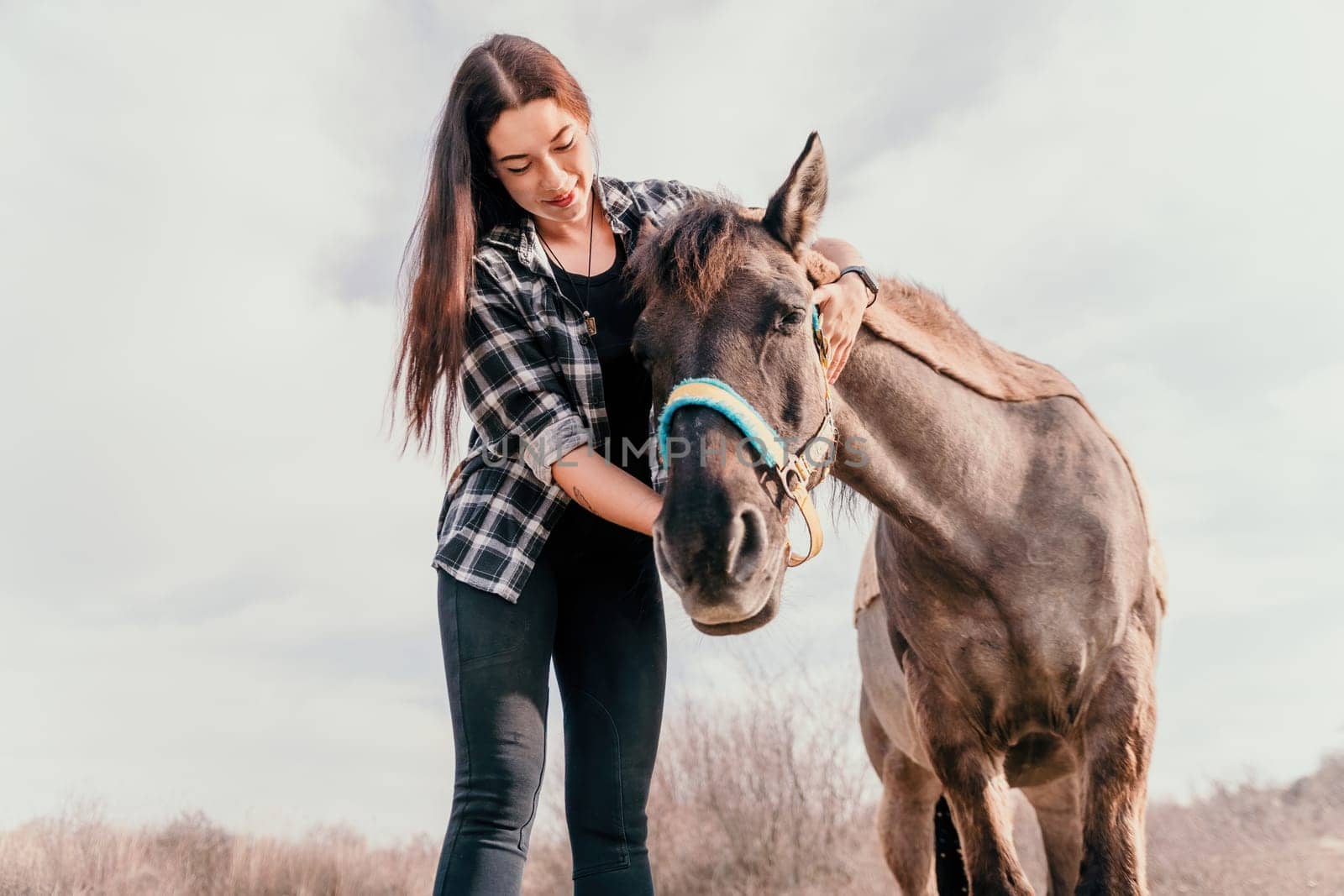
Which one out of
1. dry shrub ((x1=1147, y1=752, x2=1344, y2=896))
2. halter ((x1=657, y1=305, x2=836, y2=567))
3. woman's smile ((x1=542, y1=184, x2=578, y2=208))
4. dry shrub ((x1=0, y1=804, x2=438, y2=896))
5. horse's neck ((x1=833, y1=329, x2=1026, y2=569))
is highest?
woman's smile ((x1=542, y1=184, x2=578, y2=208))

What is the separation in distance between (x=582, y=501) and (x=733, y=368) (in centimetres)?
42

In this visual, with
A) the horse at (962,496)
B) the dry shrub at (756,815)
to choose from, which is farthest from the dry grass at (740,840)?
the horse at (962,496)

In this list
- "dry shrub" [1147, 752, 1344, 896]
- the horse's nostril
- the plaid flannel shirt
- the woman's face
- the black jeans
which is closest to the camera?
the horse's nostril

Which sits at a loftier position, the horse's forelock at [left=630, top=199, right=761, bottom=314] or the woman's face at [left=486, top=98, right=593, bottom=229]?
the woman's face at [left=486, top=98, right=593, bottom=229]

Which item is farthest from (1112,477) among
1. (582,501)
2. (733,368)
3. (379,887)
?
(379,887)

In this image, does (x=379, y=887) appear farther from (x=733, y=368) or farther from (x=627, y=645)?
(x=733, y=368)

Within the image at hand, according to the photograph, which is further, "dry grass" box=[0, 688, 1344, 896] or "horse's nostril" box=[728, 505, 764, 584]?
"dry grass" box=[0, 688, 1344, 896]

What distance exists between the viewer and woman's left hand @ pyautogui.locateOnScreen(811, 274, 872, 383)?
2.26 meters

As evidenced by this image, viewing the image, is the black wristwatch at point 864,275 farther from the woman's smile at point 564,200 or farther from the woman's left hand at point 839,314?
the woman's smile at point 564,200

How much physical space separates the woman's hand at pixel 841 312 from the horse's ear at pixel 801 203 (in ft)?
0.44

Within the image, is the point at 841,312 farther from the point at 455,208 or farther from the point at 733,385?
the point at 455,208

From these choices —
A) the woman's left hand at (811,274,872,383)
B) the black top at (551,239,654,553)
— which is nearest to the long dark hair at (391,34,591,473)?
the black top at (551,239,654,553)

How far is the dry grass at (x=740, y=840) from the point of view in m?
6.89

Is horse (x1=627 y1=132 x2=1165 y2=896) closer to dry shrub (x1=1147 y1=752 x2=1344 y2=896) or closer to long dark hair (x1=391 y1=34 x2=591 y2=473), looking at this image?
long dark hair (x1=391 y1=34 x2=591 y2=473)
